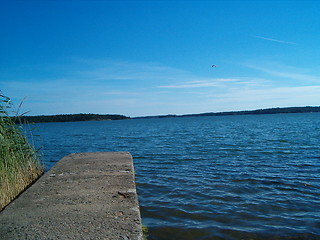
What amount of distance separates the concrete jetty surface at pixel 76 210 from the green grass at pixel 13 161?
0.56 metres

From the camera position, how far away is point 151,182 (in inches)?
356

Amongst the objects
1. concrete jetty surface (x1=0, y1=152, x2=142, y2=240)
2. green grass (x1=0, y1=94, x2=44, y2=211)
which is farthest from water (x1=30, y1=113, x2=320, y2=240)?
green grass (x1=0, y1=94, x2=44, y2=211)

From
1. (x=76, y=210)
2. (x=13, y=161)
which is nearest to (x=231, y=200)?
(x=76, y=210)

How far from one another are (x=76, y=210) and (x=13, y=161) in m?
3.26

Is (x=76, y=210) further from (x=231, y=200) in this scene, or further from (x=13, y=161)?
(x=231, y=200)

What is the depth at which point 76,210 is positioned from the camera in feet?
14.1

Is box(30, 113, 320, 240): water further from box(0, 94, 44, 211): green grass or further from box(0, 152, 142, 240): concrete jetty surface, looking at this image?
box(0, 94, 44, 211): green grass

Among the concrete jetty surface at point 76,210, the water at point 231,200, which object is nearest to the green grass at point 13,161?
the concrete jetty surface at point 76,210

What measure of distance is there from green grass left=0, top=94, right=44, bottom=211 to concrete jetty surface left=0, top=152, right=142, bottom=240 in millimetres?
558

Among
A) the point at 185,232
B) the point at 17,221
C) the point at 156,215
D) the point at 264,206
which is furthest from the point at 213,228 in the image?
the point at 17,221

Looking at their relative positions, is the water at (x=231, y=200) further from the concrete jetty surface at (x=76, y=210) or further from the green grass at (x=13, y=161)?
the green grass at (x=13, y=161)

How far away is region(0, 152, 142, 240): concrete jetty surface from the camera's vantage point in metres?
3.52

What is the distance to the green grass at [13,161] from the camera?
563cm

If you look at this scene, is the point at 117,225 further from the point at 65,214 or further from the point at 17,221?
the point at 17,221
